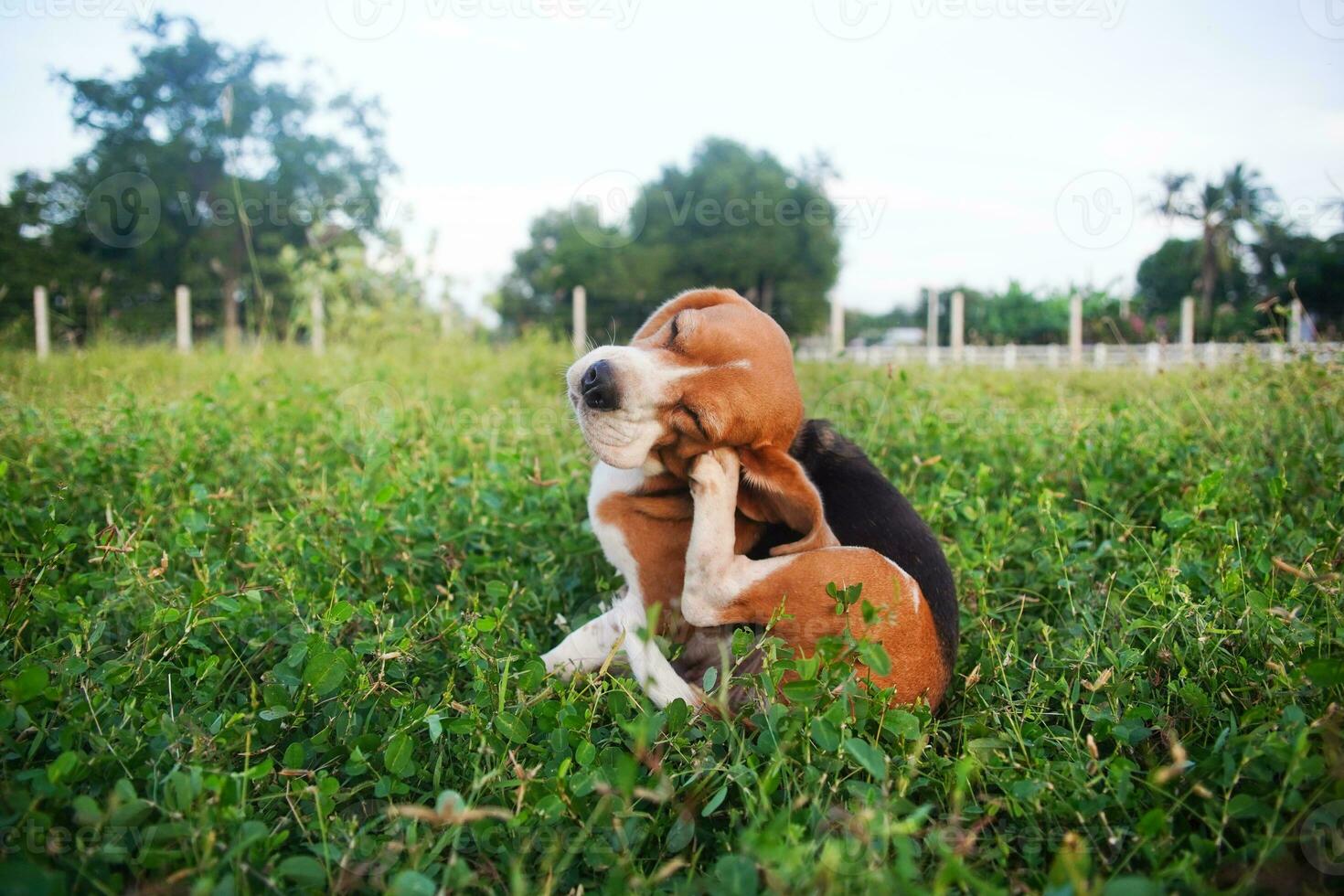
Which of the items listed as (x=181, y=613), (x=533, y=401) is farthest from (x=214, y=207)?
(x=181, y=613)

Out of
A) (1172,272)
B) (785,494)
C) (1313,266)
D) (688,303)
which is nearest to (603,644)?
(785,494)

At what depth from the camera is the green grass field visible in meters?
1.34

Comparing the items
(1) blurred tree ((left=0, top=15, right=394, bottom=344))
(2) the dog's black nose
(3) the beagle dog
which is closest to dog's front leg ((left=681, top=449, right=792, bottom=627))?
(3) the beagle dog

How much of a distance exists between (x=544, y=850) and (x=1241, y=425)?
4469mm

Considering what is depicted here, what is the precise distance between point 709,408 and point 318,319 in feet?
26.2

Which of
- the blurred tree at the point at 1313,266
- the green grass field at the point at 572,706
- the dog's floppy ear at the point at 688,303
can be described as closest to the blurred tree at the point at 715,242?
the blurred tree at the point at 1313,266

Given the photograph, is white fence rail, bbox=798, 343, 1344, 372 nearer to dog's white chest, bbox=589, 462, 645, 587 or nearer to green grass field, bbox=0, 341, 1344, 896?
green grass field, bbox=0, 341, 1344, 896

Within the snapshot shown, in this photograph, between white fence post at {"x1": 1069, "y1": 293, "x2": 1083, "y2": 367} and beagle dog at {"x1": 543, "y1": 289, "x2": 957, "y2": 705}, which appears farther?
white fence post at {"x1": 1069, "y1": 293, "x2": 1083, "y2": 367}

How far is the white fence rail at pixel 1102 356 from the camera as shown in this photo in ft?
15.5

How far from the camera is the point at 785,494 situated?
2143 mm

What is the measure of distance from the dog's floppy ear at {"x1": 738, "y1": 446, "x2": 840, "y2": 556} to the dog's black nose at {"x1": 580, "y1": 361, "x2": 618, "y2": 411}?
16.3 inches

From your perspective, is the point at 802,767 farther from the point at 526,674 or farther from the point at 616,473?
the point at 616,473

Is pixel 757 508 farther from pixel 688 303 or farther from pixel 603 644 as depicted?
pixel 688 303

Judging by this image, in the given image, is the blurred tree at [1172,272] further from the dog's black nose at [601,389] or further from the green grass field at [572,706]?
the dog's black nose at [601,389]
